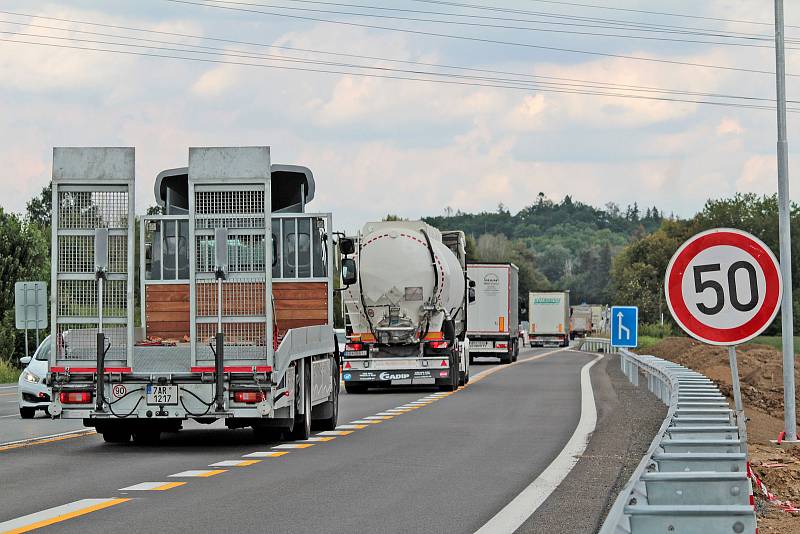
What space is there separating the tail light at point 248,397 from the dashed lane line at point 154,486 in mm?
3560

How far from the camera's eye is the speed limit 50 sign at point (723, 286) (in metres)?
10.8

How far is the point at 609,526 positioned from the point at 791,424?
11864 millimetres

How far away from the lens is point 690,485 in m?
7.76

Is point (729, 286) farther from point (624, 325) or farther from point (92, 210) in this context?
point (624, 325)

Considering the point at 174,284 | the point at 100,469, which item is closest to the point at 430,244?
the point at 174,284

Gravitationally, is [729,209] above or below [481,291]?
above

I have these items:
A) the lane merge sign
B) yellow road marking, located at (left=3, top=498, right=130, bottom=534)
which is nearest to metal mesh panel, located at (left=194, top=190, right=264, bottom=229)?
yellow road marking, located at (left=3, top=498, right=130, bottom=534)

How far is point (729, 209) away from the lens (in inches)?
5733

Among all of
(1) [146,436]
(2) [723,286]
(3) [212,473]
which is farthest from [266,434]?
(2) [723,286]

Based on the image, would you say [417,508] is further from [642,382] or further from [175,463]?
[642,382]

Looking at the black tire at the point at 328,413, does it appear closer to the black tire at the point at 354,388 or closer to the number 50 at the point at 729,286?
the number 50 at the point at 729,286

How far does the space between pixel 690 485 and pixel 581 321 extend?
130361 mm

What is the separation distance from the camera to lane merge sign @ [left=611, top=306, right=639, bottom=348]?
38.1 m

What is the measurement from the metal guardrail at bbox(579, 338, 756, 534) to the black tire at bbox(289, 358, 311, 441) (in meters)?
8.13
